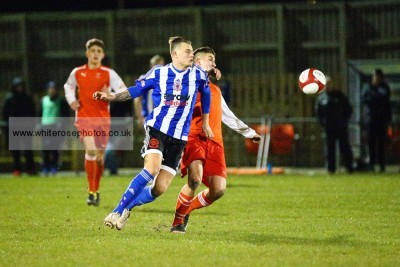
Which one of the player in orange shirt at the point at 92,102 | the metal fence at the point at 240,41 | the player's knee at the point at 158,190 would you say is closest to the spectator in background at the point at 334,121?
the metal fence at the point at 240,41

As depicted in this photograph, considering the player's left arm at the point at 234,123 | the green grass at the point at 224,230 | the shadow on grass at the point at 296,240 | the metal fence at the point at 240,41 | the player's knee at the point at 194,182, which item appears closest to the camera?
the green grass at the point at 224,230

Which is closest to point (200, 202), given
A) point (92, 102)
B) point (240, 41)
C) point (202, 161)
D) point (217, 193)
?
point (217, 193)

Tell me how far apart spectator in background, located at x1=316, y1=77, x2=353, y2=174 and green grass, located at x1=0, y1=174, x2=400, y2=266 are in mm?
3455

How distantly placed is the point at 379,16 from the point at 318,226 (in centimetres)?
1427

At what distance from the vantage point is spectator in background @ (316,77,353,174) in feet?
64.8

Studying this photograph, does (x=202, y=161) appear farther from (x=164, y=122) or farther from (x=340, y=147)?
(x=340, y=147)

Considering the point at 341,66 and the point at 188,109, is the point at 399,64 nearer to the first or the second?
the point at 341,66

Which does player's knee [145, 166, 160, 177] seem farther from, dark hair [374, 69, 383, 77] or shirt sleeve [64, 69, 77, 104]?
dark hair [374, 69, 383, 77]

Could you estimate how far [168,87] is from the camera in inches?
367

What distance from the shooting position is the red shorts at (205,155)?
9.61 metres

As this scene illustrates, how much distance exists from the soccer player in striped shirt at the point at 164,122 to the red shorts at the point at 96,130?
4142mm

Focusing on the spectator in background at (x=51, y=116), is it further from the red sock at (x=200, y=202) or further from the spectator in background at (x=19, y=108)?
the red sock at (x=200, y=202)

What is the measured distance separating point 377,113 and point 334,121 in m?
0.92

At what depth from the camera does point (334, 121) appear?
19750 mm
